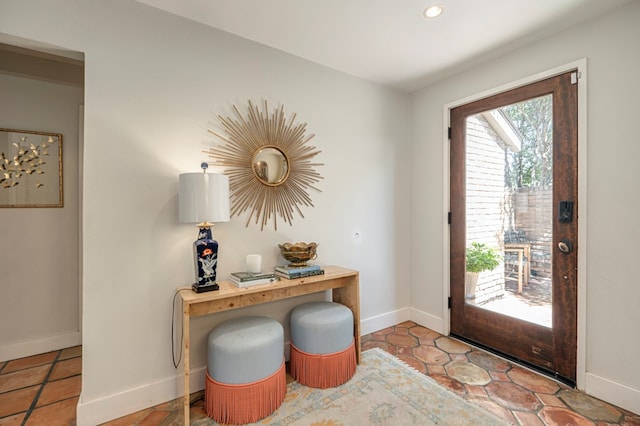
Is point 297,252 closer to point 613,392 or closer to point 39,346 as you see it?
point 613,392

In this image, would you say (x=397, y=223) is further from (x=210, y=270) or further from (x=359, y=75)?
(x=210, y=270)

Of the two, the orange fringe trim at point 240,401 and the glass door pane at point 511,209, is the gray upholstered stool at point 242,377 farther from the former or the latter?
the glass door pane at point 511,209

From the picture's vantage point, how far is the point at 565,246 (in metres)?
2.07

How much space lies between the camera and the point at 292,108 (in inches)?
96.2

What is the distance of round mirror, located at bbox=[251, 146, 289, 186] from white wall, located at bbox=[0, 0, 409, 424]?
369mm

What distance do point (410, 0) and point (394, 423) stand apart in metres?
2.59

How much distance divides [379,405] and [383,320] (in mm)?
1238

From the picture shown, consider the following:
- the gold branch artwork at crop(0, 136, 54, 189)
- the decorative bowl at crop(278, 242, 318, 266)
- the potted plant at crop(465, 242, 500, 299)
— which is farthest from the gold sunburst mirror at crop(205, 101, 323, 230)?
the gold branch artwork at crop(0, 136, 54, 189)

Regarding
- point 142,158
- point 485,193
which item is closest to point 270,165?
point 142,158

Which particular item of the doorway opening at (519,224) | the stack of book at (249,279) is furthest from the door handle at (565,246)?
the stack of book at (249,279)

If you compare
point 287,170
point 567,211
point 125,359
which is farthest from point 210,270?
point 567,211

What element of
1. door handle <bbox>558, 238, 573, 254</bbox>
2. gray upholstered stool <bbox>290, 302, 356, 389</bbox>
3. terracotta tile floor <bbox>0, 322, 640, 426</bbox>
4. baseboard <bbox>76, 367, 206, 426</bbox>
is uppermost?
door handle <bbox>558, 238, 573, 254</bbox>

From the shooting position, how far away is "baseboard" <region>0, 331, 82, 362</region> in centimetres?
237

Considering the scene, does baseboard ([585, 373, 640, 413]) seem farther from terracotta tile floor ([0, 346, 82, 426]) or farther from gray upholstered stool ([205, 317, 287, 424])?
terracotta tile floor ([0, 346, 82, 426])
